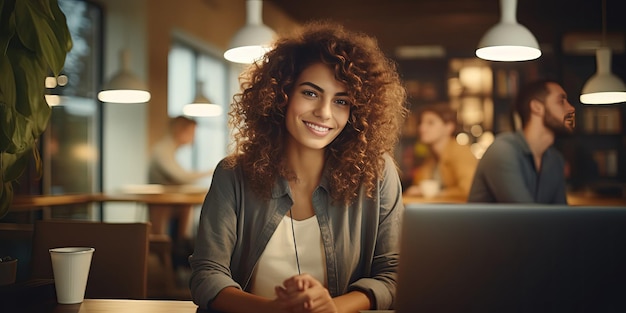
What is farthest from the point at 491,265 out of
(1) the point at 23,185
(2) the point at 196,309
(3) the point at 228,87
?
(3) the point at 228,87

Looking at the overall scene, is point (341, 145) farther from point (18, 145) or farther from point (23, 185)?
point (23, 185)

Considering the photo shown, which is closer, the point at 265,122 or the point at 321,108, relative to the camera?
the point at 321,108

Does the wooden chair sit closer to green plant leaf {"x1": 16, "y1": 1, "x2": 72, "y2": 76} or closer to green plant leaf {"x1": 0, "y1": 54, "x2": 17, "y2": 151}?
green plant leaf {"x1": 0, "y1": 54, "x2": 17, "y2": 151}

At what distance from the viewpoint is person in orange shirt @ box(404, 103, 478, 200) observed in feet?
15.6

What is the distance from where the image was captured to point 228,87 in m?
8.88

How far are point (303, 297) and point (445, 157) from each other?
371 cm

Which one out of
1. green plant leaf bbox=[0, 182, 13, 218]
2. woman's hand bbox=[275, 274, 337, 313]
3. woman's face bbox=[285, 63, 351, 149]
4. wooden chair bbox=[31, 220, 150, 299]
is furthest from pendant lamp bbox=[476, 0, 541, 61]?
green plant leaf bbox=[0, 182, 13, 218]

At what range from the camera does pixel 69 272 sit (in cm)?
145

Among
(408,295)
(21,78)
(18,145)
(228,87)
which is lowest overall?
(408,295)

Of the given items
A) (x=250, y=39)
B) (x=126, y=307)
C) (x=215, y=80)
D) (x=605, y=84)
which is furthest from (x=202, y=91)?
(x=126, y=307)

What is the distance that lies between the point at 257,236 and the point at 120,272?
485mm

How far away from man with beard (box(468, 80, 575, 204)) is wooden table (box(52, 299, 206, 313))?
1.69 m

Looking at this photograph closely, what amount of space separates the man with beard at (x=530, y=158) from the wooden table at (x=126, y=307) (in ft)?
5.53

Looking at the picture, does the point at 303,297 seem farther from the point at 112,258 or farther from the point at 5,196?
the point at 5,196
